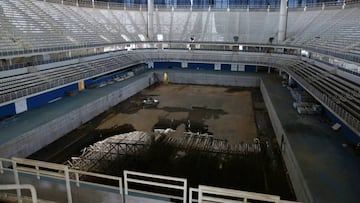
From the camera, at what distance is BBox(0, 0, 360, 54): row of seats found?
15898 mm

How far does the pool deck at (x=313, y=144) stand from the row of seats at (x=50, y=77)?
104cm

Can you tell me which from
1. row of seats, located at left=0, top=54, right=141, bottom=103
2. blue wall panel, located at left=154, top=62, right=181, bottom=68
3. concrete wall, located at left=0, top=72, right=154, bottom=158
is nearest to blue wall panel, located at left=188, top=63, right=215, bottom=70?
blue wall panel, located at left=154, top=62, right=181, bottom=68

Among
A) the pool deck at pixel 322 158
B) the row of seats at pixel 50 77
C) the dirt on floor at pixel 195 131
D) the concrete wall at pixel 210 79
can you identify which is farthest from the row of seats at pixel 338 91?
the row of seats at pixel 50 77

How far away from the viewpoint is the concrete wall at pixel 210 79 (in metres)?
22.0

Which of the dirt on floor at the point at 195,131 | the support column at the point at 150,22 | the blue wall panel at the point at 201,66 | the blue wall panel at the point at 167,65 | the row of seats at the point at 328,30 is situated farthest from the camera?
the support column at the point at 150,22

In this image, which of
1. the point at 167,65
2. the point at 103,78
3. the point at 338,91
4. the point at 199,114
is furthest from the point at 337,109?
the point at 167,65

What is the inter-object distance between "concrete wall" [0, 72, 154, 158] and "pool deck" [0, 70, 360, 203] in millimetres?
285

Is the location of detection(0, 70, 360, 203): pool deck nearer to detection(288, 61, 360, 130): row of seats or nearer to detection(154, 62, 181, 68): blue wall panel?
detection(288, 61, 360, 130): row of seats

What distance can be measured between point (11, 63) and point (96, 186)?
35.8ft

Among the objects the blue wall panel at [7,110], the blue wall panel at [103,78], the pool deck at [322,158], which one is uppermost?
the blue wall panel at [103,78]

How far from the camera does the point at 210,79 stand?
2269 centimetres

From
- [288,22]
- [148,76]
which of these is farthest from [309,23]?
[148,76]

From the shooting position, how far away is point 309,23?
77.0ft

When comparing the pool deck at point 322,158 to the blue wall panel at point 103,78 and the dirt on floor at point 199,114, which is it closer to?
the dirt on floor at point 199,114
